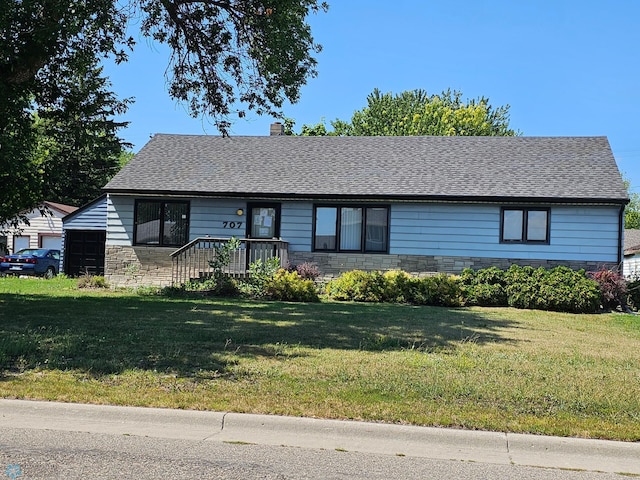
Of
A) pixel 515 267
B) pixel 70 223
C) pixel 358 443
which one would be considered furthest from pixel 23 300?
pixel 70 223

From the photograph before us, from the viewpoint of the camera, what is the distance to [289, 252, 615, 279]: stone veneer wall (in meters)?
19.1

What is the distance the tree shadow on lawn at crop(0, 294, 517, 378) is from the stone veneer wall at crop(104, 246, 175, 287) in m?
5.24

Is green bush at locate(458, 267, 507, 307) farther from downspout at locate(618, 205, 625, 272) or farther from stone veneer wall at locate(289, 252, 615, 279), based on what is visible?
downspout at locate(618, 205, 625, 272)

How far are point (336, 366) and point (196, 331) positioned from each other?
325cm

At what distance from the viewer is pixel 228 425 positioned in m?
5.68

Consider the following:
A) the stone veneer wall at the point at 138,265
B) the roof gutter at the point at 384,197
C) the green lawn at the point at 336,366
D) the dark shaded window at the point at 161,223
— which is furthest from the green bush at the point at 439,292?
the stone veneer wall at the point at 138,265

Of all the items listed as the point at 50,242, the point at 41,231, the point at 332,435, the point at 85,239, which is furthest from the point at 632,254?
the point at 332,435

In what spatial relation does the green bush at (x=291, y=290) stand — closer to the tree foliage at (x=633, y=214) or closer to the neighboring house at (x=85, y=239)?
the neighboring house at (x=85, y=239)

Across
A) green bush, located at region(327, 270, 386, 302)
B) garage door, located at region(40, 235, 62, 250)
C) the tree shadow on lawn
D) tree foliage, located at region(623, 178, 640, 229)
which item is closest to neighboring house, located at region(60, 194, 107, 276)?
garage door, located at region(40, 235, 62, 250)

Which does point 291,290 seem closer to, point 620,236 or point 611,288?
point 611,288

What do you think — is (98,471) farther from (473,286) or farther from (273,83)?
(473,286)

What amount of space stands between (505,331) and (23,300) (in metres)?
10.7

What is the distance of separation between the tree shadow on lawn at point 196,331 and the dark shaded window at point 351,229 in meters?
4.75

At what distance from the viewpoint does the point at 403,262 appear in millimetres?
19844
